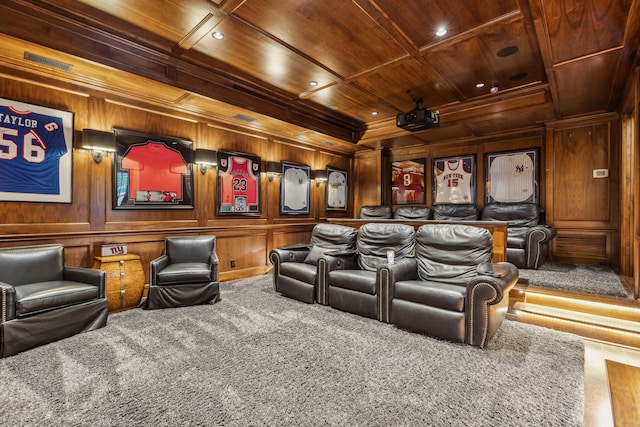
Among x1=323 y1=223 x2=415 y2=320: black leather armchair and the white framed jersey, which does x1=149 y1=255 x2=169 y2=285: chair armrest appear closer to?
x1=323 y1=223 x2=415 y2=320: black leather armchair

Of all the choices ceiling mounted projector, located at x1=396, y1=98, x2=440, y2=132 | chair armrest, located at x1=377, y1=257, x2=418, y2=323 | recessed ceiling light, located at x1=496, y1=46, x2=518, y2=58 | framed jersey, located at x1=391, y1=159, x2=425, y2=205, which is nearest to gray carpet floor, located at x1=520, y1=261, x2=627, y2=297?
chair armrest, located at x1=377, y1=257, x2=418, y2=323

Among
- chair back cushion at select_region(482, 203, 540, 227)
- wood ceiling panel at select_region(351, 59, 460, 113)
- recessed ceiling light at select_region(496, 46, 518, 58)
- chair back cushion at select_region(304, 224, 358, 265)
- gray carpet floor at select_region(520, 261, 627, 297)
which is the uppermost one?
wood ceiling panel at select_region(351, 59, 460, 113)

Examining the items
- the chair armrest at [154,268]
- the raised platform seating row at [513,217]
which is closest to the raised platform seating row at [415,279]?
the raised platform seating row at [513,217]

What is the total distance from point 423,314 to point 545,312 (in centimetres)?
154

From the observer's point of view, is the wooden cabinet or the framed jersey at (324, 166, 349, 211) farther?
the framed jersey at (324, 166, 349, 211)

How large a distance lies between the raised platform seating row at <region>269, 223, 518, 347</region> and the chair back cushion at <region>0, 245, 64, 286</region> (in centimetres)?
237

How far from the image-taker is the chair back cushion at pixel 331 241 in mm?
4074

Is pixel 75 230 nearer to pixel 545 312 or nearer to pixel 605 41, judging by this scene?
pixel 545 312

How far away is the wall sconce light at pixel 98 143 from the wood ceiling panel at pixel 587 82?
5.36m

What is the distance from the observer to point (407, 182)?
7.36 metres

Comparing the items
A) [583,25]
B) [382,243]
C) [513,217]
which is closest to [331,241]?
[382,243]

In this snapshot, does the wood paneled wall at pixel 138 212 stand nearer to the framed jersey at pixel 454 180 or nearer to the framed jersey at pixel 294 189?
the framed jersey at pixel 294 189

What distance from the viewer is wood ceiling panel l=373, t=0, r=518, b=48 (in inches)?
109

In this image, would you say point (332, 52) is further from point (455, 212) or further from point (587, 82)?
point (455, 212)
